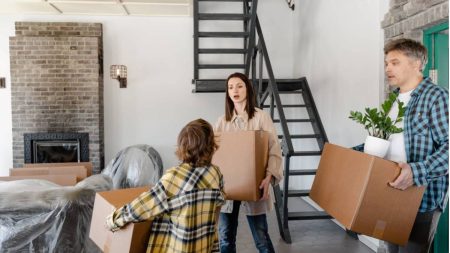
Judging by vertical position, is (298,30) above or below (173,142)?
above

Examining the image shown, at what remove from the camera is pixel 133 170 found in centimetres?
455

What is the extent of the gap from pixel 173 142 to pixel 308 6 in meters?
2.87

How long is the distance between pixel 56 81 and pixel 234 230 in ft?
14.8

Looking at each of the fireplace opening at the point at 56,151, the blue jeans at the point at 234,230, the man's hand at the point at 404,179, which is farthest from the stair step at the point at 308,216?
the fireplace opening at the point at 56,151

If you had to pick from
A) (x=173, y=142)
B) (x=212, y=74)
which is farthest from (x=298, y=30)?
(x=173, y=142)

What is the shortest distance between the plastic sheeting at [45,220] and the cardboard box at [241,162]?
3.10ft

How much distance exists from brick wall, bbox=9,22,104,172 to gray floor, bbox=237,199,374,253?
3.02 meters

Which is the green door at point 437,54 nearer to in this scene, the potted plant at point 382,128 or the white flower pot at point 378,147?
the potted plant at point 382,128

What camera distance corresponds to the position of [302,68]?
5.68 m

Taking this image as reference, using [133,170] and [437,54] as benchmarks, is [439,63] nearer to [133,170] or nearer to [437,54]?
[437,54]

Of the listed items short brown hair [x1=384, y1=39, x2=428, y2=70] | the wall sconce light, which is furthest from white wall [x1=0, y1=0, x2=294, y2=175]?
short brown hair [x1=384, y1=39, x2=428, y2=70]

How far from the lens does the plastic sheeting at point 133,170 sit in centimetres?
448

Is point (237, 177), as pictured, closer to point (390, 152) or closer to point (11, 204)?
point (390, 152)

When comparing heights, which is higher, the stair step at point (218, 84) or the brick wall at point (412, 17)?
the brick wall at point (412, 17)
